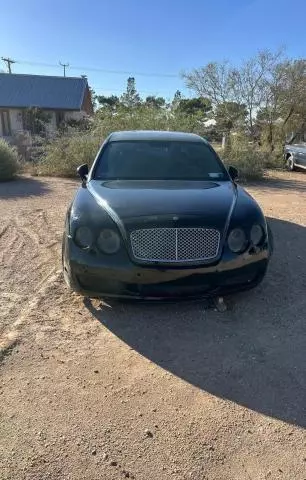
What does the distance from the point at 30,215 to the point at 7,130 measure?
29.4 metres

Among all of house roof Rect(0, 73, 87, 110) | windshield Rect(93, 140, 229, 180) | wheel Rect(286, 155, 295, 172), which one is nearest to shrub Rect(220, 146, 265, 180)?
wheel Rect(286, 155, 295, 172)

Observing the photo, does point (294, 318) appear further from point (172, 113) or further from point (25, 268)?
point (172, 113)

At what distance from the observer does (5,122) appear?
33.9m

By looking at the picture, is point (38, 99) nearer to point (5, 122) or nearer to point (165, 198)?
point (5, 122)

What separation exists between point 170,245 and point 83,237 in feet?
2.46

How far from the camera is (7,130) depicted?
34.1m

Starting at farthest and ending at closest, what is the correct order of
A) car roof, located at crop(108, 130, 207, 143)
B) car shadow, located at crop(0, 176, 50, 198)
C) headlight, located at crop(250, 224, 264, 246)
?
car shadow, located at crop(0, 176, 50, 198) → car roof, located at crop(108, 130, 207, 143) → headlight, located at crop(250, 224, 264, 246)

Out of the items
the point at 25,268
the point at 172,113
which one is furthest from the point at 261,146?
the point at 25,268

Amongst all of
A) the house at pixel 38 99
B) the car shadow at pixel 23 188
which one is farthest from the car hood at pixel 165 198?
the house at pixel 38 99

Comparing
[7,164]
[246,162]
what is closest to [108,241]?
[7,164]

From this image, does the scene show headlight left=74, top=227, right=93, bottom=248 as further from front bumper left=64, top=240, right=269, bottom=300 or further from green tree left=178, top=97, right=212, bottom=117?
green tree left=178, top=97, right=212, bottom=117

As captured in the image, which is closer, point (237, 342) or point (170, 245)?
point (237, 342)

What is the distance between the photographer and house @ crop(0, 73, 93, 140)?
108 feet

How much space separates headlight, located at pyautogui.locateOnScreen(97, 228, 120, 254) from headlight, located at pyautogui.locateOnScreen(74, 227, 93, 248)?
8 cm
